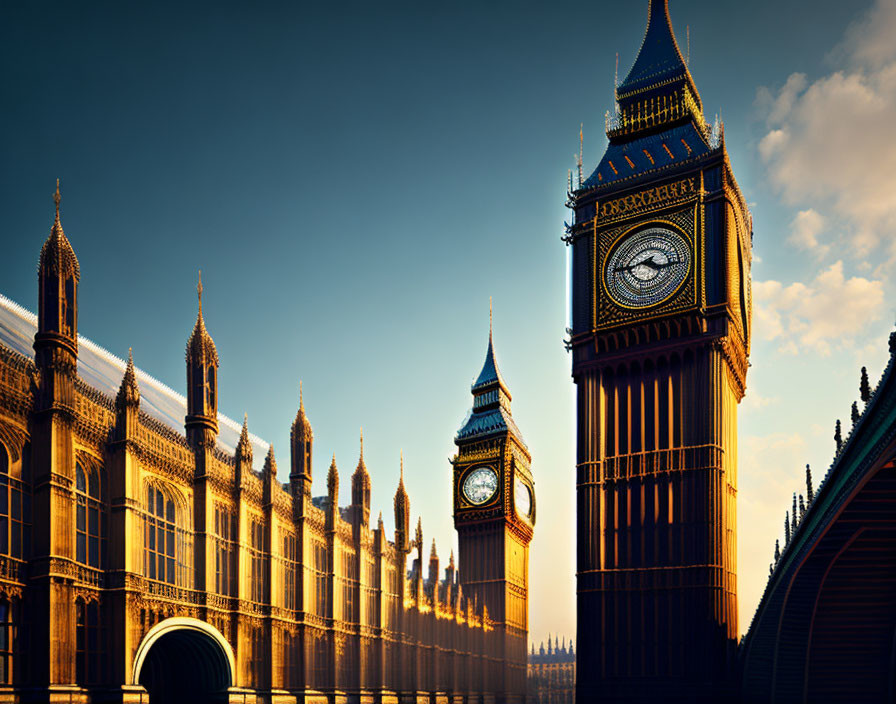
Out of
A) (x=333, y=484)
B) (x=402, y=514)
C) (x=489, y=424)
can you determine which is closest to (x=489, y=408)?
(x=489, y=424)

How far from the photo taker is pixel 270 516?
175 feet

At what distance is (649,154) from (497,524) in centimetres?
4769

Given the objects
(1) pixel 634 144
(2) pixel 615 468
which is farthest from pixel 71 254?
(1) pixel 634 144

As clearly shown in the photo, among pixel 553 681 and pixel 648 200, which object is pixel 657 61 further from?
pixel 553 681

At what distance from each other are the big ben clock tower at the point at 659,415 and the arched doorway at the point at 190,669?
35810 millimetres

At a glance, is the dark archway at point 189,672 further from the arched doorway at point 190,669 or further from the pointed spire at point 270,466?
the pointed spire at point 270,466

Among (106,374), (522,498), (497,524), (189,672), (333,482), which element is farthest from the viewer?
(522,498)

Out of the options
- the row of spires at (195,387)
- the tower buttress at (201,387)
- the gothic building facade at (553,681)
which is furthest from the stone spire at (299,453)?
the gothic building facade at (553,681)

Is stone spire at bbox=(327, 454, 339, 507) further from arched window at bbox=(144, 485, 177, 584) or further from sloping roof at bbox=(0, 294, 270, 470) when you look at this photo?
arched window at bbox=(144, 485, 177, 584)

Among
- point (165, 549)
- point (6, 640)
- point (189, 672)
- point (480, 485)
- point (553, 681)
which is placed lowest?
point (553, 681)

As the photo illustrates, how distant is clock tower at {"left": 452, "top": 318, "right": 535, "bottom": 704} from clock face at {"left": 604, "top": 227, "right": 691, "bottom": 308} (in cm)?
3699

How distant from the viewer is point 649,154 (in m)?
83.6

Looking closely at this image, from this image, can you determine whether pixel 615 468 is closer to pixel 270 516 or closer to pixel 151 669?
pixel 270 516

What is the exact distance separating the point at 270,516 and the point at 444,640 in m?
43.2
